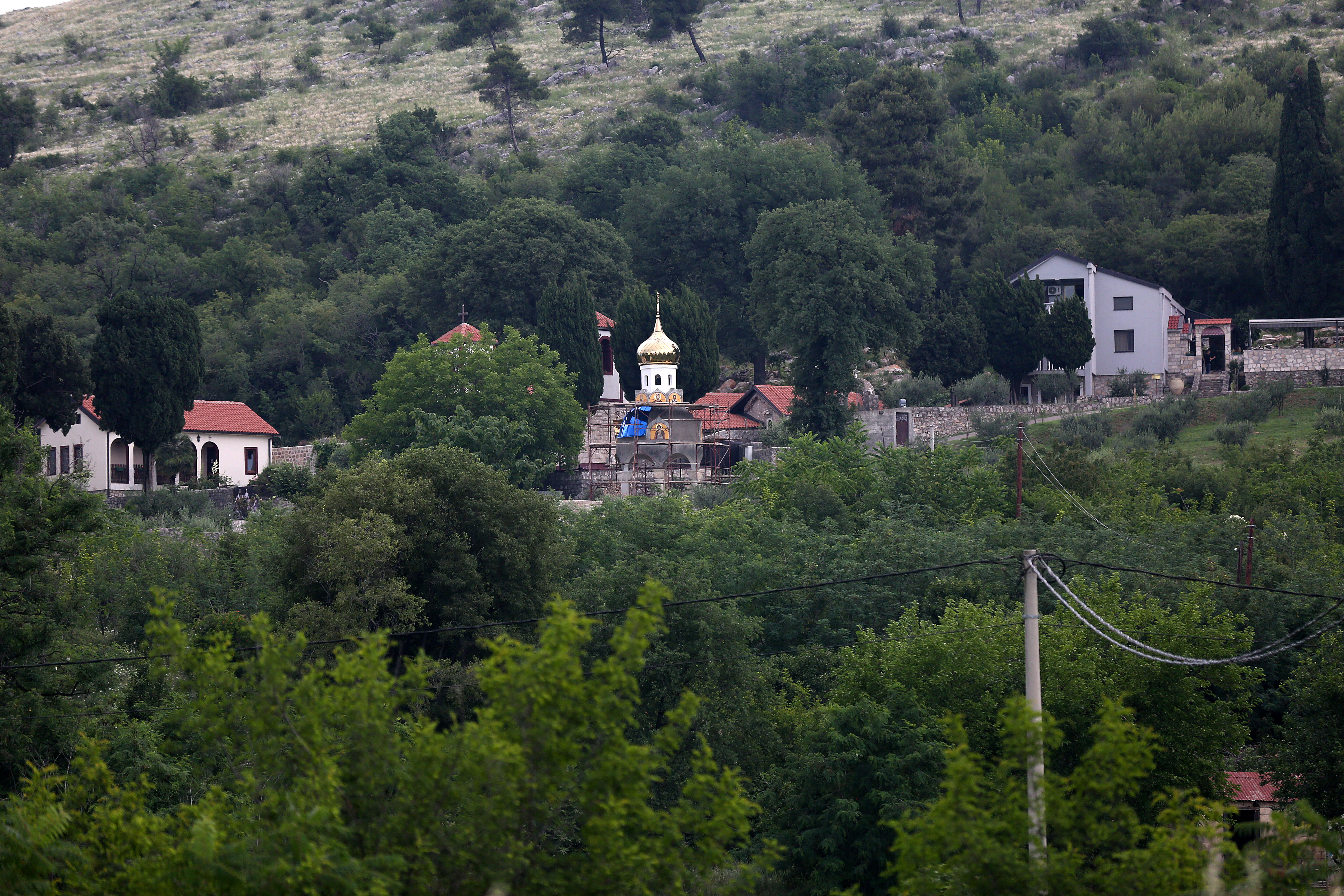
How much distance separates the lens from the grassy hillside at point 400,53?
10275 centimetres

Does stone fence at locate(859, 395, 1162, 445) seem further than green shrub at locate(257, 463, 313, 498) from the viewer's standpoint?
Yes

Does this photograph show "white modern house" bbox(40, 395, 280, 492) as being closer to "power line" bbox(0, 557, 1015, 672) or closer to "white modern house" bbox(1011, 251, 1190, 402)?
"power line" bbox(0, 557, 1015, 672)

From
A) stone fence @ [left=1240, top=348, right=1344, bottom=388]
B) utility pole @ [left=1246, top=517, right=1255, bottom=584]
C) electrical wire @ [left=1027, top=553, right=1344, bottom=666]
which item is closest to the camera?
electrical wire @ [left=1027, top=553, right=1344, bottom=666]

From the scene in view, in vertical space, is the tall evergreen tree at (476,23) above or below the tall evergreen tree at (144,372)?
above

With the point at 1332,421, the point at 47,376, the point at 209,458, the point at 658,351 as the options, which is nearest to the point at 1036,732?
the point at 1332,421

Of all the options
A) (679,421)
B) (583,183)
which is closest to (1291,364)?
(679,421)

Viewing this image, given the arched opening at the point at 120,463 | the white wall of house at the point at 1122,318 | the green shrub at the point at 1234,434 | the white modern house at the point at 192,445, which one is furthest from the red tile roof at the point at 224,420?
the green shrub at the point at 1234,434

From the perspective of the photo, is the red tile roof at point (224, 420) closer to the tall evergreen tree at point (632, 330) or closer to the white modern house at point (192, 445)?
the white modern house at point (192, 445)

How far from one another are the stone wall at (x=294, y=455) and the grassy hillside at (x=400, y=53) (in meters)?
A: 48.4

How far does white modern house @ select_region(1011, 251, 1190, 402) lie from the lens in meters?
58.8

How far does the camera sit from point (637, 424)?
2104 inches

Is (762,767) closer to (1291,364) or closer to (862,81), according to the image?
(1291,364)

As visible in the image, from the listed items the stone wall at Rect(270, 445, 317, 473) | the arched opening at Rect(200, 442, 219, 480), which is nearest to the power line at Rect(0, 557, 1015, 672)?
the stone wall at Rect(270, 445, 317, 473)

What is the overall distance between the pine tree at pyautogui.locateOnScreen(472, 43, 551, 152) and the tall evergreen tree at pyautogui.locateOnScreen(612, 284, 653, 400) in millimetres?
44706
